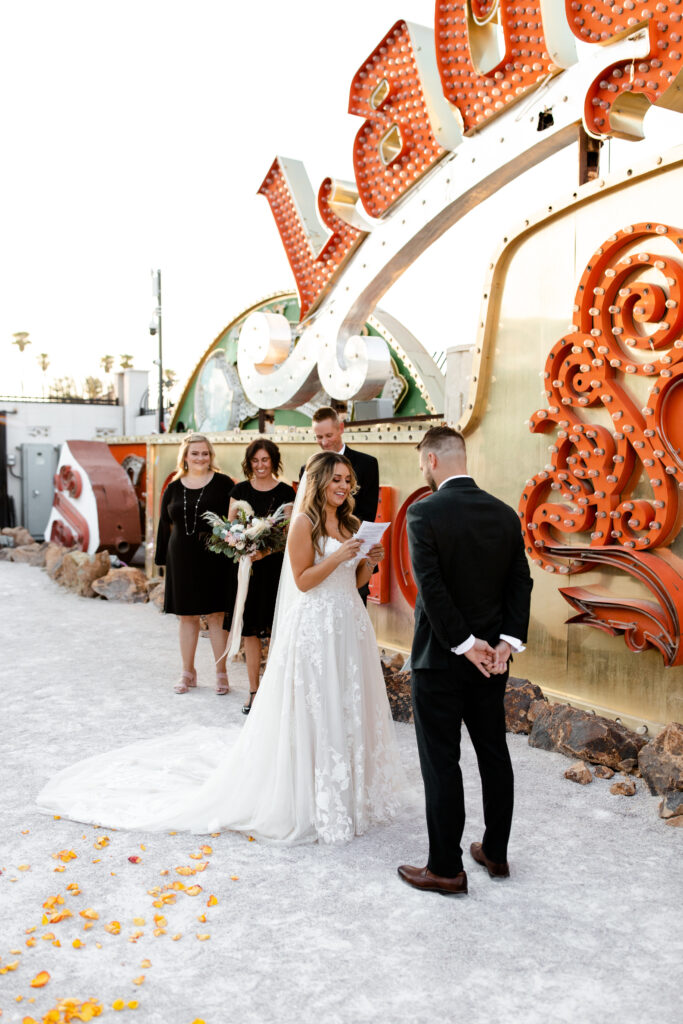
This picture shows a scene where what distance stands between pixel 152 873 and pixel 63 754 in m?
1.85

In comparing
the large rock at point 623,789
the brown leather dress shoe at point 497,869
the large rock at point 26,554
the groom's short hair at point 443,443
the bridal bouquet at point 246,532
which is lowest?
the large rock at point 26,554

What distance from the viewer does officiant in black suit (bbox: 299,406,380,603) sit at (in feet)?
20.4

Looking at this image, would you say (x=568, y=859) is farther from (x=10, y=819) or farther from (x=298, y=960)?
(x=10, y=819)

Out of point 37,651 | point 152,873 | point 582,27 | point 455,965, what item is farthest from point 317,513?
point 37,651

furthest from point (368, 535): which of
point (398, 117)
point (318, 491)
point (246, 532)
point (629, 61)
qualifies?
point (398, 117)

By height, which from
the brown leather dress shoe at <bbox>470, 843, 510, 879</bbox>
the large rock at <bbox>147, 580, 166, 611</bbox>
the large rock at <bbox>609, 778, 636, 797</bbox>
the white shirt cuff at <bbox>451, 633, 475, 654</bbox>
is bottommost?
the large rock at <bbox>147, 580, 166, 611</bbox>

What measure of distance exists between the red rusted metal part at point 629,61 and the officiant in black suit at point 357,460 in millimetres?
2560

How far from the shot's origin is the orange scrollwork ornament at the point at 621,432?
17.1 feet

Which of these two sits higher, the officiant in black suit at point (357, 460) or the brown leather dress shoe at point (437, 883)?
the officiant in black suit at point (357, 460)

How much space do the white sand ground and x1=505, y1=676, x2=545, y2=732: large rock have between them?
69cm

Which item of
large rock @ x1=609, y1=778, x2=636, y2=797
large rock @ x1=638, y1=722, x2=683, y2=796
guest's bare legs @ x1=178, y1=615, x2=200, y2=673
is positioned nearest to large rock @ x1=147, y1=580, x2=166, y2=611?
guest's bare legs @ x1=178, y1=615, x2=200, y2=673

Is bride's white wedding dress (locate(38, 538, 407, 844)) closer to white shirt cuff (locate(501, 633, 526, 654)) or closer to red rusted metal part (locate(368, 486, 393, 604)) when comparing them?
white shirt cuff (locate(501, 633, 526, 654))

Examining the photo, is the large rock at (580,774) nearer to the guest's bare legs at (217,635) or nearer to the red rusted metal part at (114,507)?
the guest's bare legs at (217,635)

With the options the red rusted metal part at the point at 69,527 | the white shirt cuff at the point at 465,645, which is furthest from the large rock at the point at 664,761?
the red rusted metal part at the point at 69,527
